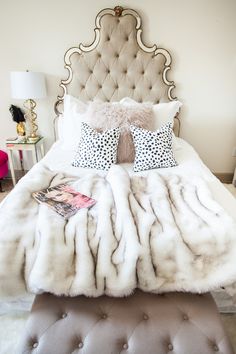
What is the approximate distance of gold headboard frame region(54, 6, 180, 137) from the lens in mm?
2307

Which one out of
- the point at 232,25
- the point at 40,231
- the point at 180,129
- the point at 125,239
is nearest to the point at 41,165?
the point at 40,231

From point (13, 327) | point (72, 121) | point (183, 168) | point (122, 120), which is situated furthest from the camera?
point (72, 121)

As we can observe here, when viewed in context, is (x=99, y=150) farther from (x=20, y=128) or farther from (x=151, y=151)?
(x=20, y=128)

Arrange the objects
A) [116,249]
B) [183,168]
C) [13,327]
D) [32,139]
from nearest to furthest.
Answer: [116,249]
[13,327]
[183,168]
[32,139]

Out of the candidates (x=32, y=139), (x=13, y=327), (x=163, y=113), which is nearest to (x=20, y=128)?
(x=32, y=139)

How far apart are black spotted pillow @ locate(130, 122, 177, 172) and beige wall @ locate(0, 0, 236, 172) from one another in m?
1.02

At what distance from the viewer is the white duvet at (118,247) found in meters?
0.96

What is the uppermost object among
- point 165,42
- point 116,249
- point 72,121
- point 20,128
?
point 165,42

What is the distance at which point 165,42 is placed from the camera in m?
2.42

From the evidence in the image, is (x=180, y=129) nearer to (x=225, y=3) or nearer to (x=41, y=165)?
(x=225, y=3)

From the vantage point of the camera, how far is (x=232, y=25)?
2.37 m

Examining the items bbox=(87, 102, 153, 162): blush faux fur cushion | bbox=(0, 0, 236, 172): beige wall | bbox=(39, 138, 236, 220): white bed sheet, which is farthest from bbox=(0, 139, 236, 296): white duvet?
bbox=(0, 0, 236, 172): beige wall

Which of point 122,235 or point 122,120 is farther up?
point 122,120

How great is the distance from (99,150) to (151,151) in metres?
0.40
